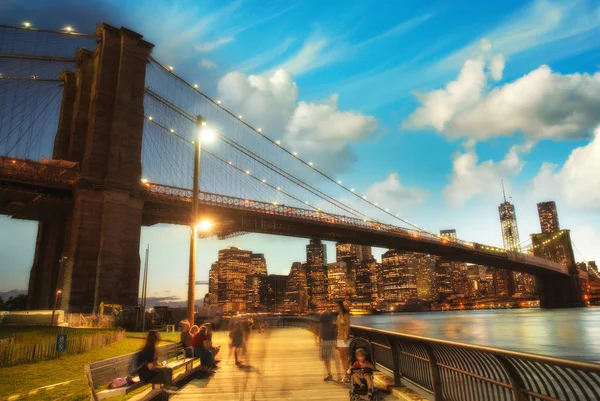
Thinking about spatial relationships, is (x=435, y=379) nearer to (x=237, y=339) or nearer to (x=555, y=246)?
(x=237, y=339)

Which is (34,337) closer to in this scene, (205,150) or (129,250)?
(129,250)

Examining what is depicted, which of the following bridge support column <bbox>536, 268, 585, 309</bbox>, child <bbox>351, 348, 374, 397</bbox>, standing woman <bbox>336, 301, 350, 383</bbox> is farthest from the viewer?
bridge support column <bbox>536, 268, 585, 309</bbox>

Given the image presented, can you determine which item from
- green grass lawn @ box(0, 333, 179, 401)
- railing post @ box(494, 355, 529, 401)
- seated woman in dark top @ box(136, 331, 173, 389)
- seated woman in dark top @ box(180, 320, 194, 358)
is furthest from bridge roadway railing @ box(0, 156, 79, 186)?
railing post @ box(494, 355, 529, 401)

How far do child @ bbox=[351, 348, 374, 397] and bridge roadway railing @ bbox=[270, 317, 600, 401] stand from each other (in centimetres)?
118

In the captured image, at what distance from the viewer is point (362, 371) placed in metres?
6.51

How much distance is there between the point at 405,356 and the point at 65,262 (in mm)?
40154

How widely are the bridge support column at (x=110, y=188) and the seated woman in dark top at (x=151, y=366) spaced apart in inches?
1245

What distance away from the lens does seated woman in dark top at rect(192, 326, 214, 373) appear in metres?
11.6

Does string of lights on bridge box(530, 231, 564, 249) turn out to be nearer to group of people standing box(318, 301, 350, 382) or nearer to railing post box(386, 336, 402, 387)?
group of people standing box(318, 301, 350, 382)

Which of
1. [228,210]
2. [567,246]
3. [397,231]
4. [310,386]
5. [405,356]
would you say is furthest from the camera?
[567,246]

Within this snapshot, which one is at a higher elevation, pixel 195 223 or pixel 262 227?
pixel 262 227

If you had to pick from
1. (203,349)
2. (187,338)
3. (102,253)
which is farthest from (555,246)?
A: (203,349)

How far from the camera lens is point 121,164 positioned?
134 ft

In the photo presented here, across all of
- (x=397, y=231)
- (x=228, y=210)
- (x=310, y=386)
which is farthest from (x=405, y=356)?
(x=397, y=231)
